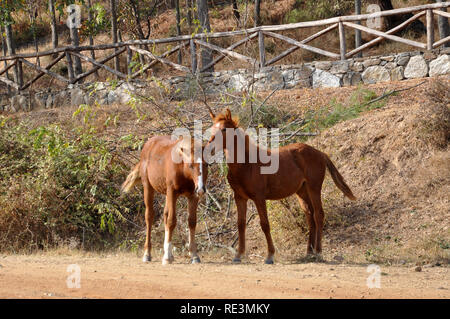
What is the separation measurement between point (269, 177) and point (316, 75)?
342 inches

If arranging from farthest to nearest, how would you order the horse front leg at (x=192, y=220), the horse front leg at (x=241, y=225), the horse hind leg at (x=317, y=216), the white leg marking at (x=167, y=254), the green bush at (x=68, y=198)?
1. the green bush at (x=68, y=198)
2. the horse hind leg at (x=317, y=216)
3. the horse front leg at (x=241, y=225)
4. the horse front leg at (x=192, y=220)
5. the white leg marking at (x=167, y=254)

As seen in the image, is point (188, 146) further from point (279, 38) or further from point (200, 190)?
point (279, 38)

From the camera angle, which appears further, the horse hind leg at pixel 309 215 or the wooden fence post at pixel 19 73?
the wooden fence post at pixel 19 73

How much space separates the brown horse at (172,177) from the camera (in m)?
8.23

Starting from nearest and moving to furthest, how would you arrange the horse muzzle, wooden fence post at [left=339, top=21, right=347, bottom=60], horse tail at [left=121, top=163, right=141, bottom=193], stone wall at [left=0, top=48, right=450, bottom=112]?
the horse muzzle → horse tail at [left=121, top=163, right=141, bottom=193] → stone wall at [left=0, top=48, right=450, bottom=112] → wooden fence post at [left=339, top=21, right=347, bottom=60]

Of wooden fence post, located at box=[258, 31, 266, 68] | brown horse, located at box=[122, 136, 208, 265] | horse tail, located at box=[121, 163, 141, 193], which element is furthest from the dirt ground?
wooden fence post, located at box=[258, 31, 266, 68]

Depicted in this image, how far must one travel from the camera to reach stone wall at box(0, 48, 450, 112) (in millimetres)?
15930

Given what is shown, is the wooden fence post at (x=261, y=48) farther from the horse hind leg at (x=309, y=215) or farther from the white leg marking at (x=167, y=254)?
the white leg marking at (x=167, y=254)

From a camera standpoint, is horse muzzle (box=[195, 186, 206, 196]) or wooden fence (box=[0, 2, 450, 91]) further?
wooden fence (box=[0, 2, 450, 91])

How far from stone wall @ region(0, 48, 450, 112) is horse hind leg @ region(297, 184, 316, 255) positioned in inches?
219

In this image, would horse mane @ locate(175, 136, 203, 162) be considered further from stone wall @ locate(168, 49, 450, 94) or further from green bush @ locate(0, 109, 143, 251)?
stone wall @ locate(168, 49, 450, 94)

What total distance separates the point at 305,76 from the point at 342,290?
449 inches

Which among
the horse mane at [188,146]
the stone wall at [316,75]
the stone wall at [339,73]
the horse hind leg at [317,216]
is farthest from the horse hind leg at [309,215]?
the stone wall at [339,73]
